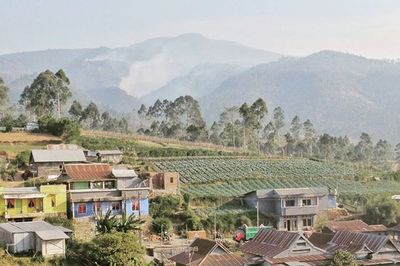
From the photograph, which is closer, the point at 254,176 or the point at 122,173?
the point at 122,173

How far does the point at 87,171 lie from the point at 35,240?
36.6 feet

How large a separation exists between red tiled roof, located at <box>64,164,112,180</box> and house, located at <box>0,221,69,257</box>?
9.11 metres

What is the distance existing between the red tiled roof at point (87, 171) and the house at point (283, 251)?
10817mm

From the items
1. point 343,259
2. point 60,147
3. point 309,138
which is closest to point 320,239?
point 343,259

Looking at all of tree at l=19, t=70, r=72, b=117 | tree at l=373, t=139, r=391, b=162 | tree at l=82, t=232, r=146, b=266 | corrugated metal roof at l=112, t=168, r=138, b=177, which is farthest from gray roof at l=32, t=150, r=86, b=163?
tree at l=373, t=139, r=391, b=162

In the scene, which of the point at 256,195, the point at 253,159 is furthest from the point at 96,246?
the point at 253,159

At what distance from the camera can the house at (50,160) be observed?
43.1 meters

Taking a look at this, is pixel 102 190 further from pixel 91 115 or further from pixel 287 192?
pixel 91 115

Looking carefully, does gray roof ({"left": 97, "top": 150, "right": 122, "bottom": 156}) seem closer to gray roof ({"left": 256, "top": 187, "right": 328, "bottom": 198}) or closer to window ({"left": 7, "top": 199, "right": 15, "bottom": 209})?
gray roof ({"left": 256, "top": 187, "right": 328, "bottom": 198})

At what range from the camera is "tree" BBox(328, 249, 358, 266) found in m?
30.9

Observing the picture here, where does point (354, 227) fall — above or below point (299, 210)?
below

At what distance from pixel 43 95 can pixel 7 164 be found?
889 inches

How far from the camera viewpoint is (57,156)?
44.2m

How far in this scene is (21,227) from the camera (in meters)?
31.3
